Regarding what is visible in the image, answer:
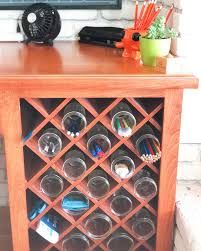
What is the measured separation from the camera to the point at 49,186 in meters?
1.18

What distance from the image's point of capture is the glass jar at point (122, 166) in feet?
3.71

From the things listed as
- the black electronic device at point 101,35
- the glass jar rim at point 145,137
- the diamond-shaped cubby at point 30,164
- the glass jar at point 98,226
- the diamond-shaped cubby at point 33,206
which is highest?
the black electronic device at point 101,35

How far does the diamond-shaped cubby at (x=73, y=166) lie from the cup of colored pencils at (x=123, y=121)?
0.14 metres

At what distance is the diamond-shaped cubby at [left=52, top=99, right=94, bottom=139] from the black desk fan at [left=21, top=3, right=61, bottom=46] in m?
0.41

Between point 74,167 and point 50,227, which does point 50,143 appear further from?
point 50,227

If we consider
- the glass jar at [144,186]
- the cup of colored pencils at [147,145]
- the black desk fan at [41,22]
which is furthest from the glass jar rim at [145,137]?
the black desk fan at [41,22]

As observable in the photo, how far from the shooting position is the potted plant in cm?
106

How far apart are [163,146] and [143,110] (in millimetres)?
115

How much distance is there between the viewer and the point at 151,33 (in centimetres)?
107

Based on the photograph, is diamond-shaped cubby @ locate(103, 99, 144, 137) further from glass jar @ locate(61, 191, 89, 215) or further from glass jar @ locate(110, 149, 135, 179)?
glass jar @ locate(61, 191, 89, 215)

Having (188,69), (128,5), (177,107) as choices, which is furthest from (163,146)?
(128,5)

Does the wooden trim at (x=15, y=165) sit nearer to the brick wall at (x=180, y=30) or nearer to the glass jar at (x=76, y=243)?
the glass jar at (x=76, y=243)

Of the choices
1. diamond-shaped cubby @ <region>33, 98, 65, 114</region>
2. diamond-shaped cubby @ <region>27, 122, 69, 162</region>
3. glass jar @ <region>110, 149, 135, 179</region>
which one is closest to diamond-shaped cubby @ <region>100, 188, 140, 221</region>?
glass jar @ <region>110, 149, 135, 179</region>

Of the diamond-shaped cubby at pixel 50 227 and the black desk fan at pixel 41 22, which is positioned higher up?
the black desk fan at pixel 41 22
